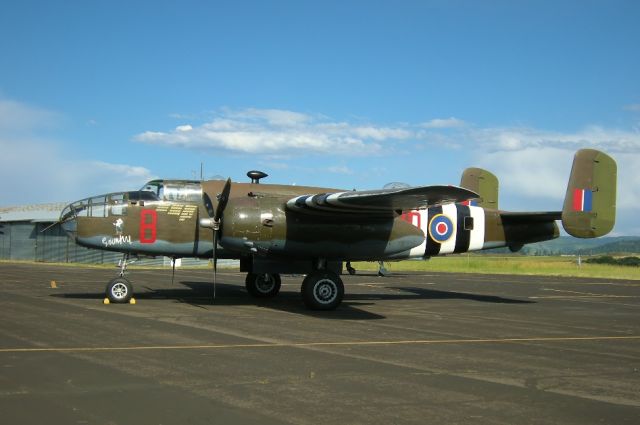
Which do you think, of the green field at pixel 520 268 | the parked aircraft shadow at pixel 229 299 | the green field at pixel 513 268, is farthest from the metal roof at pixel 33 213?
the parked aircraft shadow at pixel 229 299

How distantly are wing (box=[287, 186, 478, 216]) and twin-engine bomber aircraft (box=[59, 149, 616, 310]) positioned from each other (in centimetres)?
3

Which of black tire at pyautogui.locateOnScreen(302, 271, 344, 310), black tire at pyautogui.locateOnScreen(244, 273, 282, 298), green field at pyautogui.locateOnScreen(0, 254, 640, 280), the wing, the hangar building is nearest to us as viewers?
the wing

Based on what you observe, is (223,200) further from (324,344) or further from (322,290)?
(324,344)

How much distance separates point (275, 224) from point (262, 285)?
421 centimetres

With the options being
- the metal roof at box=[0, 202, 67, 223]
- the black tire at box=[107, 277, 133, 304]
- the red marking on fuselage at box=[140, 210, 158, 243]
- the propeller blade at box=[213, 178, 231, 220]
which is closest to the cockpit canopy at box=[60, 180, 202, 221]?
the red marking on fuselage at box=[140, 210, 158, 243]

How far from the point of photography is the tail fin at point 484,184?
24.7 m

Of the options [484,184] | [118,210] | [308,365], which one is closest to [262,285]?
[118,210]

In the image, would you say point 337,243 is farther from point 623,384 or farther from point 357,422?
point 357,422

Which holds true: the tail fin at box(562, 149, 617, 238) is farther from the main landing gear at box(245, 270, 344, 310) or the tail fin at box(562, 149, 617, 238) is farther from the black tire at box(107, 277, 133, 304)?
the black tire at box(107, 277, 133, 304)

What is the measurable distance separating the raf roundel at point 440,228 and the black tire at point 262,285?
203 inches

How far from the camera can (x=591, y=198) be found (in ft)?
65.8

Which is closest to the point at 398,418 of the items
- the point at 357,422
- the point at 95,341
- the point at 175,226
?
the point at 357,422

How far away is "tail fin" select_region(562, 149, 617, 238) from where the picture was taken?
65.1 ft

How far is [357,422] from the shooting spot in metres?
6.42
